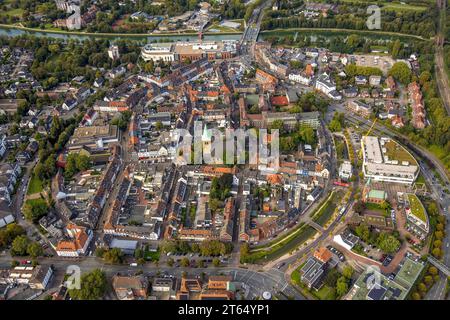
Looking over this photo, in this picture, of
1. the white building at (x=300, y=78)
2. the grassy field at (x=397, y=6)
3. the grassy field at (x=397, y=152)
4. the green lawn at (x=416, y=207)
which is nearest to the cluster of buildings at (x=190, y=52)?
the white building at (x=300, y=78)

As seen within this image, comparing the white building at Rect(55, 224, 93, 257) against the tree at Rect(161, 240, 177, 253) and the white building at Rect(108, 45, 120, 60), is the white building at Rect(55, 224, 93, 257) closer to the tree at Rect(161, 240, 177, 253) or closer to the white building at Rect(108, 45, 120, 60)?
the tree at Rect(161, 240, 177, 253)

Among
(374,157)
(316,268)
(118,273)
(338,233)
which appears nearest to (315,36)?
(374,157)

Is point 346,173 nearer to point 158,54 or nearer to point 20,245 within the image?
point 20,245

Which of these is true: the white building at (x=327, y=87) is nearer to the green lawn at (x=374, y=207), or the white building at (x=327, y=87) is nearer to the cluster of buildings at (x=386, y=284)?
the green lawn at (x=374, y=207)

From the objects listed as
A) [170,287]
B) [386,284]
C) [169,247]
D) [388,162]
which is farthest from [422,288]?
[169,247]

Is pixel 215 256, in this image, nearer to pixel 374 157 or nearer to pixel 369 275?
pixel 369 275
